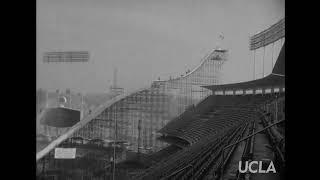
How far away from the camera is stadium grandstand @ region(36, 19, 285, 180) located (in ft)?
8.54

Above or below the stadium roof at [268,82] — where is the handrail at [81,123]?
below

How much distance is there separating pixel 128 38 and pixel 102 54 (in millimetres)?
202

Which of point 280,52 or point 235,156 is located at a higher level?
point 280,52

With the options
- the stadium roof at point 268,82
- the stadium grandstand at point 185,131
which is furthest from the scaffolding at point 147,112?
the stadium roof at point 268,82

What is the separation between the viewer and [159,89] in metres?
2.61

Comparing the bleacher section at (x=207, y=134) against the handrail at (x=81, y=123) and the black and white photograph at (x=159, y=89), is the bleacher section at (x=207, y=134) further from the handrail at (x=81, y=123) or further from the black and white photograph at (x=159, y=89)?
the handrail at (x=81, y=123)

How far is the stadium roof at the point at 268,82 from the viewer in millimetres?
2646

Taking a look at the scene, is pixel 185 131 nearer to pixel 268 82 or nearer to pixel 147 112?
pixel 147 112

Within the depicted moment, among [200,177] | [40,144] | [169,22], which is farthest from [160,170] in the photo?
[169,22]

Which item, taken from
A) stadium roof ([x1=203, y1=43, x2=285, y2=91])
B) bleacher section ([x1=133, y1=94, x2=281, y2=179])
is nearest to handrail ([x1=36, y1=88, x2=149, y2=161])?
bleacher section ([x1=133, y1=94, x2=281, y2=179])

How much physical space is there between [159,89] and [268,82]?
29.3 inches

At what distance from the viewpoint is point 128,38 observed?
102 inches
